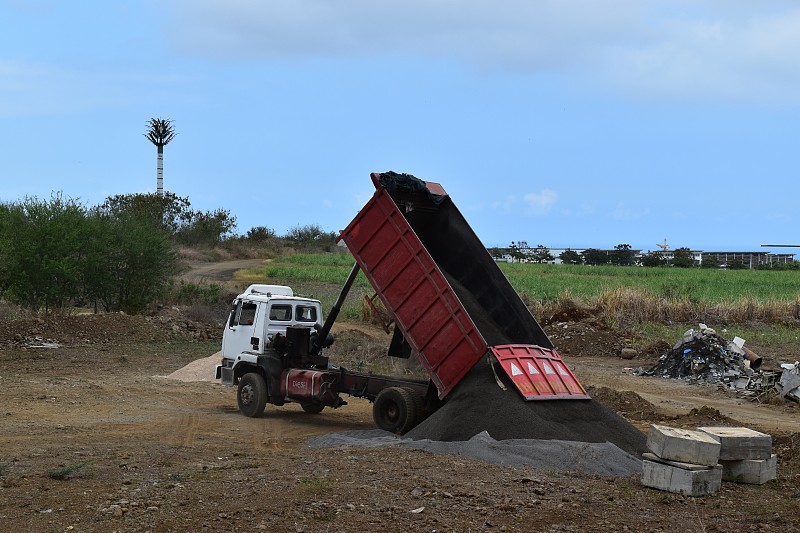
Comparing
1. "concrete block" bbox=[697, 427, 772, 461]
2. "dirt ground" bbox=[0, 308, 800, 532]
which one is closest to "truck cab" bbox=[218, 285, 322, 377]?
"dirt ground" bbox=[0, 308, 800, 532]

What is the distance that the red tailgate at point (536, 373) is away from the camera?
13602 mm

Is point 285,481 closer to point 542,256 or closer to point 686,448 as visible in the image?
point 686,448

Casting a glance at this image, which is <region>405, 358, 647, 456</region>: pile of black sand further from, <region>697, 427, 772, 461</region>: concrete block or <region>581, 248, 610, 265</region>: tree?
<region>581, 248, 610, 265</region>: tree

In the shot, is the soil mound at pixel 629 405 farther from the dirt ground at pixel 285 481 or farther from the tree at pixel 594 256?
the tree at pixel 594 256

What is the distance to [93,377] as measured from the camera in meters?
23.4

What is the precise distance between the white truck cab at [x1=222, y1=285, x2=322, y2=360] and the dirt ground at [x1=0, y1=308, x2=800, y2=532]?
1.39 m

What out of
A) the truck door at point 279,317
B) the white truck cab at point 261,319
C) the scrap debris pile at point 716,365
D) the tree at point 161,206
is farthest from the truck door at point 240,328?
the tree at point 161,206

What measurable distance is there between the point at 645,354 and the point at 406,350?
14.6m

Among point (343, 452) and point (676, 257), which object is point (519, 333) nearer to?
point (343, 452)

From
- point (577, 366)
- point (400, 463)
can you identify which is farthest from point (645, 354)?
point (400, 463)

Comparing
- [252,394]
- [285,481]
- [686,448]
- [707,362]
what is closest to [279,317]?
[252,394]

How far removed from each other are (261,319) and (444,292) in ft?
16.4

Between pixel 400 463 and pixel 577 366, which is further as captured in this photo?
pixel 577 366

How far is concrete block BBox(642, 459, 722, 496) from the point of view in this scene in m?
10.7
